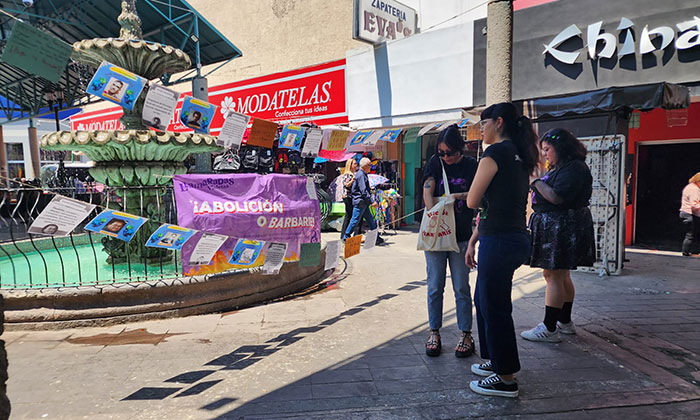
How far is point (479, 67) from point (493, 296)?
8.65m

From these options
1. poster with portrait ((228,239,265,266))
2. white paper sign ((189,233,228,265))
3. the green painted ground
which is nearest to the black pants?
poster with portrait ((228,239,265,266))

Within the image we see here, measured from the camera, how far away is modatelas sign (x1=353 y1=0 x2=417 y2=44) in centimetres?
1171

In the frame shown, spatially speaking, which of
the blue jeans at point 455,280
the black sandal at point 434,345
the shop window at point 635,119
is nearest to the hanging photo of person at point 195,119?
the blue jeans at point 455,280

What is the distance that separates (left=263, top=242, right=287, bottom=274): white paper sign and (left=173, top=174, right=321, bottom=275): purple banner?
104 millimetres

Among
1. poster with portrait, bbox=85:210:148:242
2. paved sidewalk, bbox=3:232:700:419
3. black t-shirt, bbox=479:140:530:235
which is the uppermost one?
black t-shirt, bbox=479:140:530:235

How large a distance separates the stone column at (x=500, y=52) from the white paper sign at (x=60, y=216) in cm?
437

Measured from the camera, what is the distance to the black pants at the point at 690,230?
8633mm

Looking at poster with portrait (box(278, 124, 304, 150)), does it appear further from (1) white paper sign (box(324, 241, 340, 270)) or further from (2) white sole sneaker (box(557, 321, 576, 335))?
(2) white sole sneaker (box(557, 321, 576, 335))

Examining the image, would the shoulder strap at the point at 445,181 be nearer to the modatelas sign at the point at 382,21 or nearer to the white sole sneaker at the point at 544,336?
the white sole sneaker at the point at 544,336

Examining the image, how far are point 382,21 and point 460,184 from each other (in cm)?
986

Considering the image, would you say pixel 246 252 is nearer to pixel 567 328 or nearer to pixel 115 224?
pixel 115 224

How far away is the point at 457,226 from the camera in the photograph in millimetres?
3787

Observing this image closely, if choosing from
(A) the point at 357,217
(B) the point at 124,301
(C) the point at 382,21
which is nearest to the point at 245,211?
(B) the point at 124,301

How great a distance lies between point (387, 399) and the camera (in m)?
3.16
